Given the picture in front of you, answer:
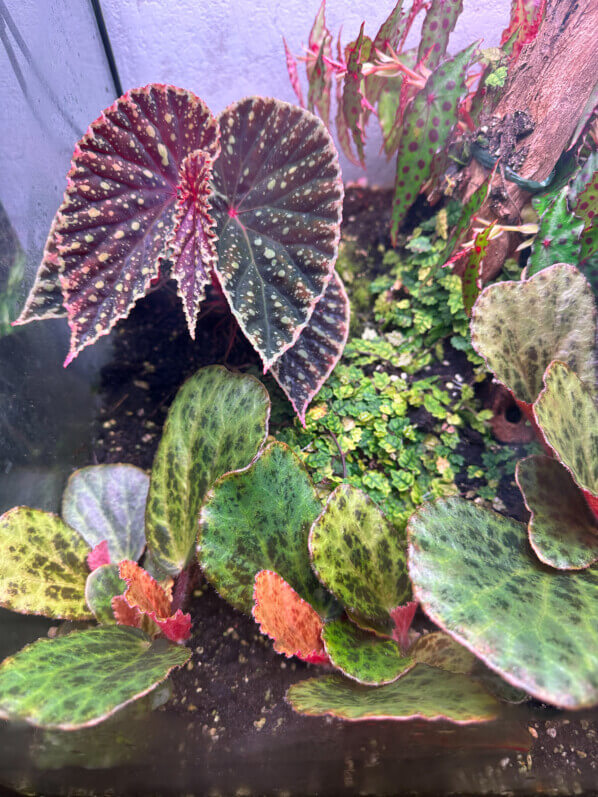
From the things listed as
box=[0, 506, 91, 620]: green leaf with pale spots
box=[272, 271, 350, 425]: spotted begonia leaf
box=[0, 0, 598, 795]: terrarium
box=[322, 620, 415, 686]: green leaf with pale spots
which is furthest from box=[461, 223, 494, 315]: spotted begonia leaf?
box=[0, 506, 91, 620]: green leaf with pale spots

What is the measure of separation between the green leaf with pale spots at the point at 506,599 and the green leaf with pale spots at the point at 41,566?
0.52 m

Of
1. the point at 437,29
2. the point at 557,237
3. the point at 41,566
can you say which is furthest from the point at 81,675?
the point at 437,29

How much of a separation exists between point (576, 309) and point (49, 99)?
0.98 meters

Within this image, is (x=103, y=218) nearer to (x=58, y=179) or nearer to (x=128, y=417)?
(x=58, y=179)

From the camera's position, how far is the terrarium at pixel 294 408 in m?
0.52

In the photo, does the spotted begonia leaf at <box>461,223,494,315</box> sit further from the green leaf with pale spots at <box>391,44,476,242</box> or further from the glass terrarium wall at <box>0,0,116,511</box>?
the glass terrarium wall at <box>0,0,116,511</box>

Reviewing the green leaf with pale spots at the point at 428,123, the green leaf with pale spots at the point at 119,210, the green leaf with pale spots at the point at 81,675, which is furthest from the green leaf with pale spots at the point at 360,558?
the green leaf with pale spots at the point at 428,123

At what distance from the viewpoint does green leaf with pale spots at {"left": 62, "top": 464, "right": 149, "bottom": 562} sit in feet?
2.66

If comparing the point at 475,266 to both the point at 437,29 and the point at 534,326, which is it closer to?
the point at 534,326

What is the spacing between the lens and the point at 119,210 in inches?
28.5

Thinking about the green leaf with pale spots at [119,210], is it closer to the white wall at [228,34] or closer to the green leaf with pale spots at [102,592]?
the green leaf with pale spots at [102,592]

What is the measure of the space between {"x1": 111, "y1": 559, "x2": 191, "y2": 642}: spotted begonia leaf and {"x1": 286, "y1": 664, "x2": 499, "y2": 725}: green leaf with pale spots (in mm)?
181

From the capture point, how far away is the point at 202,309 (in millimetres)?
1060

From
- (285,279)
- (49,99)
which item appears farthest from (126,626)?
(49,99)
